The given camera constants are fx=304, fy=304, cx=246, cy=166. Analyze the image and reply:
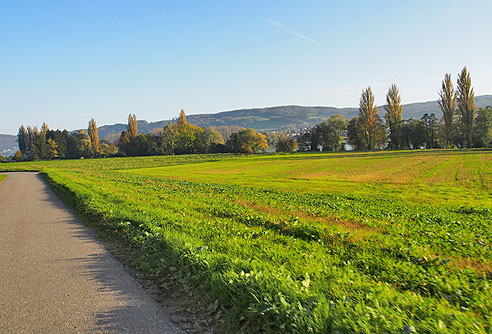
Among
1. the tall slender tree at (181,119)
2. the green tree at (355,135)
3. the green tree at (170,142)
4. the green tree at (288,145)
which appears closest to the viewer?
the green tree at (355,135)

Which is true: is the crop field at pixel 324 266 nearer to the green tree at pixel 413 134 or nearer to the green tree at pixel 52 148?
the green tree at pixel 413 134

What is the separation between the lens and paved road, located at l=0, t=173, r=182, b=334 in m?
4.48

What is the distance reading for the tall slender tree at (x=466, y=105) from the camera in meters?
87.6

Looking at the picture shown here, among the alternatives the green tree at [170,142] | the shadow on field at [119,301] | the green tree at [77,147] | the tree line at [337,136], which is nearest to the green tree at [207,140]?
the tree line at [337,136]

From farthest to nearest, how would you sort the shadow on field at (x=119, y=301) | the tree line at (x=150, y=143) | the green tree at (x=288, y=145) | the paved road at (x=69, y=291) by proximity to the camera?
the green tree at (x=288, y=145)
the tree line at (x=150, y=143)
the paved road at (x=69, y=291)
the shadow on field at (x=119, y=301)

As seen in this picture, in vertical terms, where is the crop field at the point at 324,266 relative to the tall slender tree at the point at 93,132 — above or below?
below

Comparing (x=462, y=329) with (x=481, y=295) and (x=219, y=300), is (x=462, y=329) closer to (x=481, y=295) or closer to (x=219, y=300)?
(x=481, y=295)

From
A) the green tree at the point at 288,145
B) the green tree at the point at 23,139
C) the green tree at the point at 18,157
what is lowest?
the green tree at the point at 288,145

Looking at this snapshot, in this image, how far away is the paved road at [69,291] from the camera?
4.48 m

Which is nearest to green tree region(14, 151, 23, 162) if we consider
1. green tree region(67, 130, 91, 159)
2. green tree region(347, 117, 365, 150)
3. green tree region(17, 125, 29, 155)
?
green tree region(17, 125, 29, 155)

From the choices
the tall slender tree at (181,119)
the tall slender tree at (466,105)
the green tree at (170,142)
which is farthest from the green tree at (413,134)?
the tall slender tree at (181,119)

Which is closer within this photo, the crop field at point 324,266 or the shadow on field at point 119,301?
the crop field at point 324,266

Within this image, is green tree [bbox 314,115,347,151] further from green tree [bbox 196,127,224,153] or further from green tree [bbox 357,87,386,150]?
green tree [bbox 196,127,224,153]

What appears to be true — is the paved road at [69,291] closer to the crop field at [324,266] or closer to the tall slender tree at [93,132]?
the crop field at [324,266]
